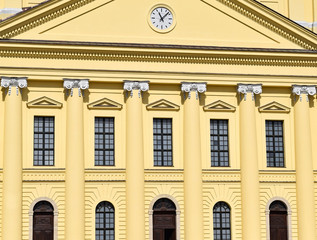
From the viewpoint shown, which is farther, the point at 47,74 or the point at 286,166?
the point at 286,166

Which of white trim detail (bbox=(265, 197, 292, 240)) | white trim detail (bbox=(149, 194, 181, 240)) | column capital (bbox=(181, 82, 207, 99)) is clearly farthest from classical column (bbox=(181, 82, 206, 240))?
white trim detail (bbox=(265, 197, 292, 240))

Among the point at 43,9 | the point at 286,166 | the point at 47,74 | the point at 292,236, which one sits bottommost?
the point at 292,236

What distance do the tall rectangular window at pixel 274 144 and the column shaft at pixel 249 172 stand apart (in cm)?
128

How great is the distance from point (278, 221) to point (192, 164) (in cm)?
557

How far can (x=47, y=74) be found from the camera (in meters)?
38.5

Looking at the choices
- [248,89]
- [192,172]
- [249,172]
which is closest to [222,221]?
[249,172]

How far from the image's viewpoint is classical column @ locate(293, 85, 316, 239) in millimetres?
40219

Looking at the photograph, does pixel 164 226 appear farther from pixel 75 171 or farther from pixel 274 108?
pixel 274 108

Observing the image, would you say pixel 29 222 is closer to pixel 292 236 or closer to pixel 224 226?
pixel 224 226

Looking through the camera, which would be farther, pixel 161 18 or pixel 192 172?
pixel 161 18

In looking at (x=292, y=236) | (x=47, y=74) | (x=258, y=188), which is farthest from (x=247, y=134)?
(x=47, y=74)

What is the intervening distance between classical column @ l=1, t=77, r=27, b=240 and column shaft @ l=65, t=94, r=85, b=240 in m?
2.29

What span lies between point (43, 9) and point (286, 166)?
48.3 feet

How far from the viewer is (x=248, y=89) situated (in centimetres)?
4047
